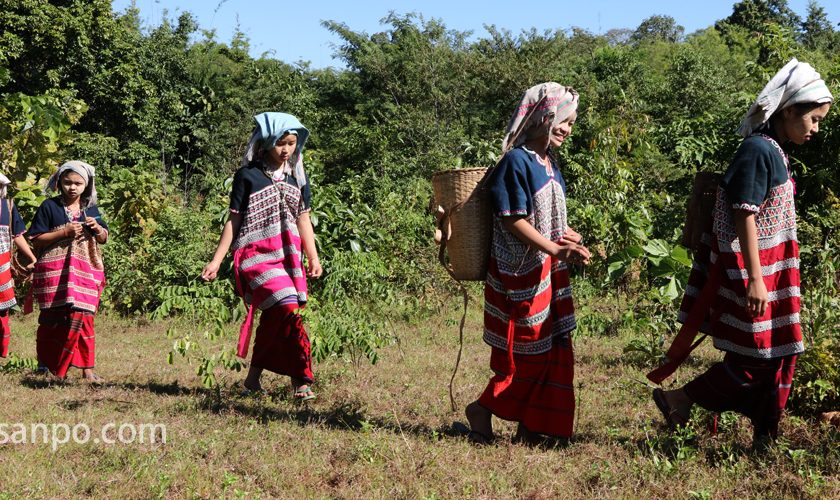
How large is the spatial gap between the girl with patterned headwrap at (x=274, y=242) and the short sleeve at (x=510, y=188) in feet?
5.16

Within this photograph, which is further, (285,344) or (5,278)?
(5,278)

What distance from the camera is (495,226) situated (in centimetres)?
386

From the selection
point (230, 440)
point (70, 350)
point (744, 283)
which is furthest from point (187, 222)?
point (744, 283)

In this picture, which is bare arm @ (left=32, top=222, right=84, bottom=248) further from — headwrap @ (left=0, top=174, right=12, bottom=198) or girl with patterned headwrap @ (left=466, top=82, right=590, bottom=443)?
girl with patterned headwrap @ (left=466, top=82, right=590, bottom=443)

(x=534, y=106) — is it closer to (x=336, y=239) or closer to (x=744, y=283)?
(x=744, y=283)

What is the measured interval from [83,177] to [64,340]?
114 centimetres

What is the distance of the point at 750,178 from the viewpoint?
333 centimetres

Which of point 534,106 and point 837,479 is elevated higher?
point 534,106

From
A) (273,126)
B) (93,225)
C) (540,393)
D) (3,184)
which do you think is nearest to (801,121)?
(540,393)

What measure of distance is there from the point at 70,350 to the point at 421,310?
3.55 m

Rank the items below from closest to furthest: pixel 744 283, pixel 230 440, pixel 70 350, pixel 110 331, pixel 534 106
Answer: pixel 744 283, pixel 534 106, pixel 230 440, pixel 70 350, pixel 110 331

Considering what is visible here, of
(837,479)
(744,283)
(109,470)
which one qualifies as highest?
(744,283)

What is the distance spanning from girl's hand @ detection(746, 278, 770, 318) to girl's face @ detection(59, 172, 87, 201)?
4.44 meters

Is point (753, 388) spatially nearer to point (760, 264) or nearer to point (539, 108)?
point (760, 264)
